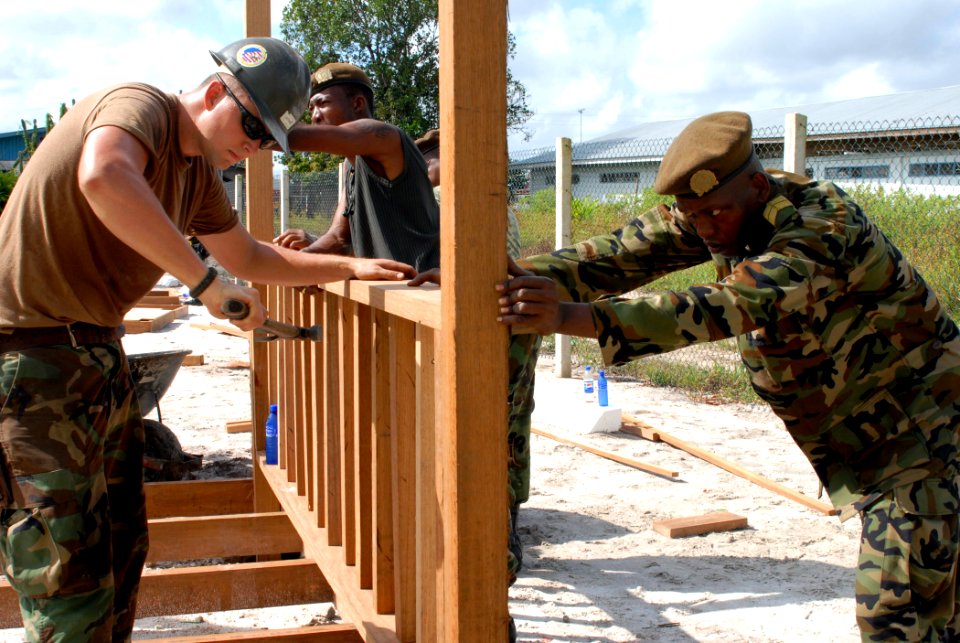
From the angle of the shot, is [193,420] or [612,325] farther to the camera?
[193,420]

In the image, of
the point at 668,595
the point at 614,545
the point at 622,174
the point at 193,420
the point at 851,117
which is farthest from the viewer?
the point at 851,117

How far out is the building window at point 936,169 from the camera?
26.2 feet

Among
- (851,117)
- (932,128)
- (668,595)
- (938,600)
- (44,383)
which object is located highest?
(851,117)

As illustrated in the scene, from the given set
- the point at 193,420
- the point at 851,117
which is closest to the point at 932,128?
the point at 193,420

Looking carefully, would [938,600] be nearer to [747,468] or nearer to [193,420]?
[747,468]

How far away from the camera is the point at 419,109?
3091cm

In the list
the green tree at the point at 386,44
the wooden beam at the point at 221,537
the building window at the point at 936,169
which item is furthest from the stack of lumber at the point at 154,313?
the green tree at the point at 386,44

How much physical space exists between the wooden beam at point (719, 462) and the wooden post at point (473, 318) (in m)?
3.49

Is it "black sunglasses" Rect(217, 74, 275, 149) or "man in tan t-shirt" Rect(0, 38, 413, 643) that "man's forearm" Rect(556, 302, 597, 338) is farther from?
"black sunglasses" Rect(217, 74, 275, 149)

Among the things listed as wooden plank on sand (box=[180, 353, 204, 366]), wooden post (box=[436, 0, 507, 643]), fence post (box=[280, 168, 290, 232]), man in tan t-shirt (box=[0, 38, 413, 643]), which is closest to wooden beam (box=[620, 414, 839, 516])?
wooden post (box=[436, 0, 507, 643])

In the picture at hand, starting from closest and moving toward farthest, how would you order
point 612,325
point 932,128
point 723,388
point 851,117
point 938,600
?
point 612,325
point 938,600
point 932,128
point 723,388
point 851,117

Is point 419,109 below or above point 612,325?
above

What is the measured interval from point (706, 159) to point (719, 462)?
4258 mm

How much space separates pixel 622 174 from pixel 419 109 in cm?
1784
